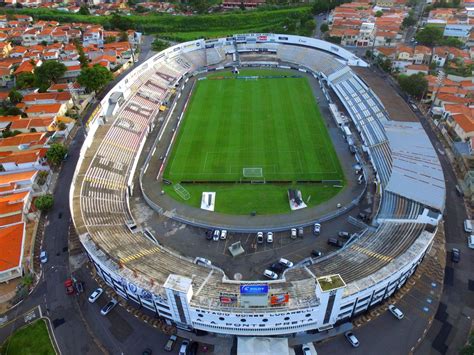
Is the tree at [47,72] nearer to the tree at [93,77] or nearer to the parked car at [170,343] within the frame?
the tree at [93,77]

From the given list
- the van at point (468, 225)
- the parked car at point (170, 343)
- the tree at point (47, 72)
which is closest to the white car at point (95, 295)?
the parked car at point (170, 343)

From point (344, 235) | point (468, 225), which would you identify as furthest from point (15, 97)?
point (468, 225)

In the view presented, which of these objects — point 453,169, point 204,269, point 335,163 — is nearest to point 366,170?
point 335,163

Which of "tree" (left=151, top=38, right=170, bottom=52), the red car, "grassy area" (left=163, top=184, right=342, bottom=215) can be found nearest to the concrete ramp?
"grassy area" (left=163, top=184, right=342, bottom=215)

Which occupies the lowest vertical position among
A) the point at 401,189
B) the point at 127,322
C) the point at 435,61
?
the point at 127,322

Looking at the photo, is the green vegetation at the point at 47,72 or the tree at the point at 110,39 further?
the tree at the point at 110,39

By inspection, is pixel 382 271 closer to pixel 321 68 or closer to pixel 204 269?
pixel 204 269

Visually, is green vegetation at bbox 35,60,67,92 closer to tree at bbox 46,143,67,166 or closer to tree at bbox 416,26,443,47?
tree at bbox 46,143,67,166
